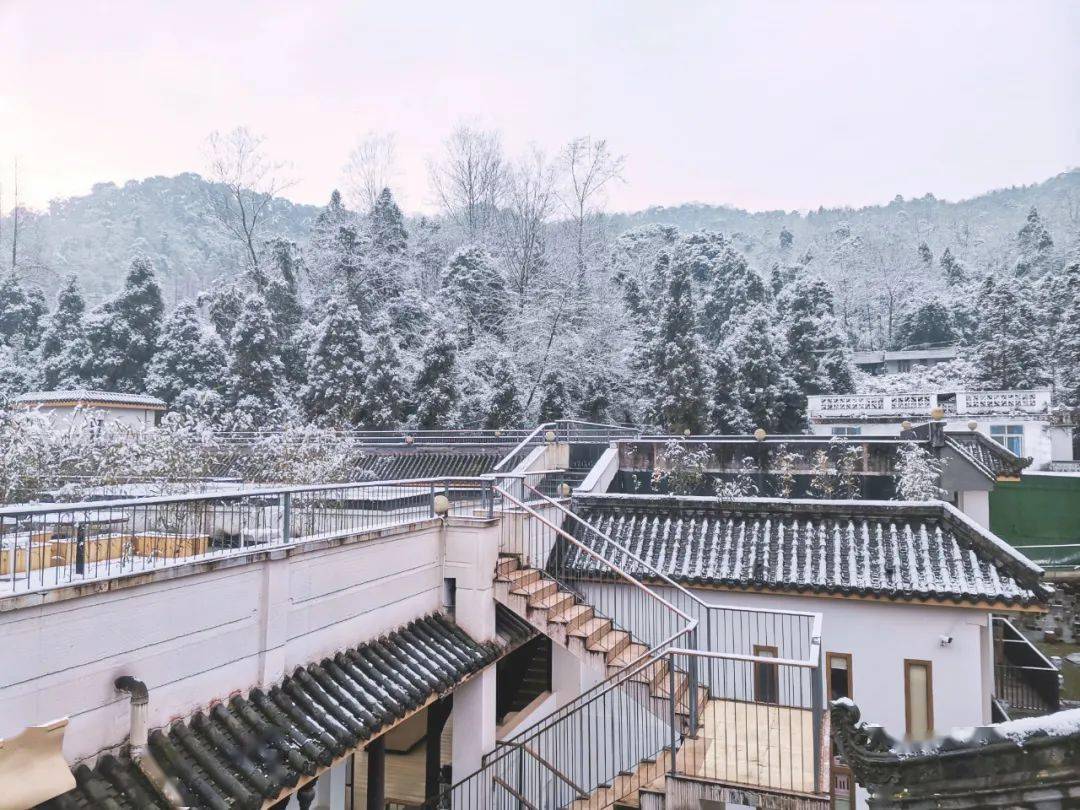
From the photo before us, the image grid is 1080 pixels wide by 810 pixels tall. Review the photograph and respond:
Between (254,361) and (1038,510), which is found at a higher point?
Answer: (254,361)

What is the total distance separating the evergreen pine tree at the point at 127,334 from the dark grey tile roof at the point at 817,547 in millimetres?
31274

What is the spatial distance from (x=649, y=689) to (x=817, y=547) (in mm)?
4172

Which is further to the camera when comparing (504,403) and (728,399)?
(728,399)

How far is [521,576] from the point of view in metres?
9.20

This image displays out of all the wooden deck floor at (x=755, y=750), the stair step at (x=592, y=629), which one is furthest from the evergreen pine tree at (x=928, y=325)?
the stair step at (x=592, y=629)

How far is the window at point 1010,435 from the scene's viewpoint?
1124 inches

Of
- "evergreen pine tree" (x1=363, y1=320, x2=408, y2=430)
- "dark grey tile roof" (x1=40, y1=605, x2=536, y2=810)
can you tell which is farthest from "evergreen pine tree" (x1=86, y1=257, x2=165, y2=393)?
"dark grey tile roof" (x1=40, y1=605, x2=536, y2=810)

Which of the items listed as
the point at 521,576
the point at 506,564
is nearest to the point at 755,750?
the point at 521,576

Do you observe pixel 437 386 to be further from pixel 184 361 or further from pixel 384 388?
pixel 184 361

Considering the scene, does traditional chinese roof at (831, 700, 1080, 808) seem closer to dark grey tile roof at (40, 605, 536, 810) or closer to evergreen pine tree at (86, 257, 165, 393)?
dark grey tile roof at (40, 605, 536, 810)

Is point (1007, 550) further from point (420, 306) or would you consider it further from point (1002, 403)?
point (420, 306)

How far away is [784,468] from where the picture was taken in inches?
549

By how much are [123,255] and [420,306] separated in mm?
53957

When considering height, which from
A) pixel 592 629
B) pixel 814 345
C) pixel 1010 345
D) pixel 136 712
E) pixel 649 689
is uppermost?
pixel 1010 345
